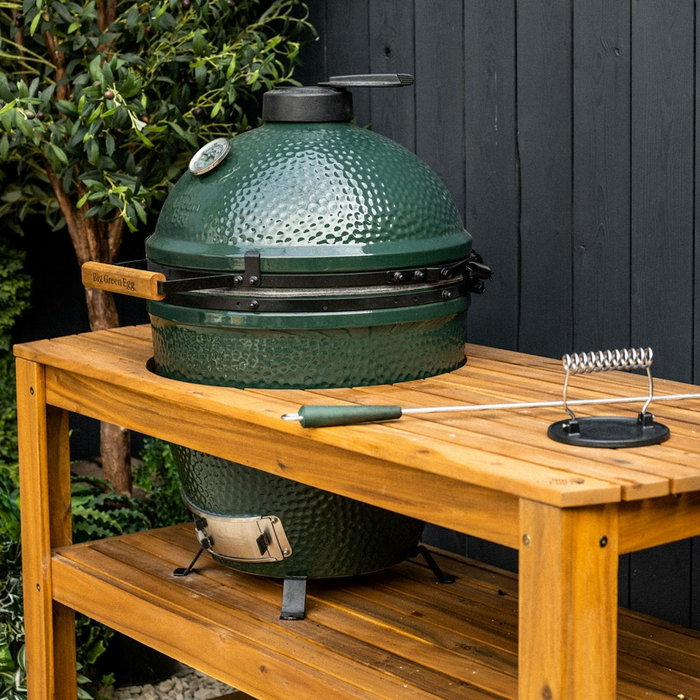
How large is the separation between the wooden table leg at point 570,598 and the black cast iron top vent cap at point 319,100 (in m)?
1.09

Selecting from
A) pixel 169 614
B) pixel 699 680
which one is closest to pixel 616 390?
pixel 699 680

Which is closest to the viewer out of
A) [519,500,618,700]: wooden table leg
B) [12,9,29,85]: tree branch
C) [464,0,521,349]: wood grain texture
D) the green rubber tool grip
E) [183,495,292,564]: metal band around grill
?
[519,500,618,700]: wooden table leg

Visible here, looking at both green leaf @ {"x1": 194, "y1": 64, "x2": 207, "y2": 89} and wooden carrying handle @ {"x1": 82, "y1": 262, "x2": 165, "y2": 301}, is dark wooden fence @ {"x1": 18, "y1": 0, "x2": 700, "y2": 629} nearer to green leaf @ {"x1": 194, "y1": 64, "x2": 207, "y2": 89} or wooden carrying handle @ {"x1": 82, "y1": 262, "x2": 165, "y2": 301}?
green leaf @ {"x1": 194, "y1": 64, "x2": 207, "y2": 89}

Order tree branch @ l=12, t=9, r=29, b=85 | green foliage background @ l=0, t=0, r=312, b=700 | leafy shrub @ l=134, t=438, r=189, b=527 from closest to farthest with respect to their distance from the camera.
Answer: green foliage background @ l=0, t=0, r=312, b=700 < tree branch @ l=12, t=9, r=29, b=85 < leafy shrub @ l=134, t=438, r=189, b=527

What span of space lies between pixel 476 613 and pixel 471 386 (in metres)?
0.51

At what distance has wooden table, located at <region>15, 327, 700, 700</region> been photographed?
164 cm

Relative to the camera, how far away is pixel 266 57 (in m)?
3.38

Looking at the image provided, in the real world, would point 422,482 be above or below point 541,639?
above

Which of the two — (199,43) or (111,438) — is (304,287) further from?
(111,438)

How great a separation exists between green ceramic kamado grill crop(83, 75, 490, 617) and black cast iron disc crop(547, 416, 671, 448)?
0.49 metres

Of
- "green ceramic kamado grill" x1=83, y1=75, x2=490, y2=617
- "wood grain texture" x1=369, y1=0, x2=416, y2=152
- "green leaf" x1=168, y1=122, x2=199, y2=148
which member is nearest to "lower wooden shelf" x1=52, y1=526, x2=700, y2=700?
"green ceramic kamado grill" x1=83, y1=75, x2=490, y2=617

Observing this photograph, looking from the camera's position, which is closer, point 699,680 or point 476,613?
point 699,680

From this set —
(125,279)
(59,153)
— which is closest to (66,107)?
(59,153)

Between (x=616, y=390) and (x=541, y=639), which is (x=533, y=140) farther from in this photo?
(x=541, y=639)
